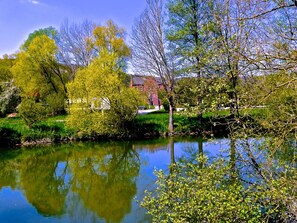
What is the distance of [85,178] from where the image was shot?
12.2 m

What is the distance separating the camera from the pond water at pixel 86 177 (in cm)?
845

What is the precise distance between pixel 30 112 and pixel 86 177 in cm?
1017

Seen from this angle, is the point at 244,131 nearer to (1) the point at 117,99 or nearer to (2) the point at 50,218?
(2) the point at 50,218

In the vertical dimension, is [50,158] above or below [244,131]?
below

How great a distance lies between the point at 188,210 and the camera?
4.89m

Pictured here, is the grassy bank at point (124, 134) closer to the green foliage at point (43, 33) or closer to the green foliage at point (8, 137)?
the green foliage at point (8, 137)

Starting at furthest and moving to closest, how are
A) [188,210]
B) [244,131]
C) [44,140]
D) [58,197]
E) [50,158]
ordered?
[44,140] → [50,158] → [58,197] → [244,131] → [188,210]

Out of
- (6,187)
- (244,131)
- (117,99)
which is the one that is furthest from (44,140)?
(244,131)

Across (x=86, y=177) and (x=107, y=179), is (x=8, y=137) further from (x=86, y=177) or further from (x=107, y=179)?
(x=107, y=179)

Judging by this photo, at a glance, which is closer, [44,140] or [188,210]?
[188,210]

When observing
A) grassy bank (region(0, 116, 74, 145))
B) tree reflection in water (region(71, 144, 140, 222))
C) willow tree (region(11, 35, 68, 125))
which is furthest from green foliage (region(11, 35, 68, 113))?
tree reflection in water (region(71, 144, 140, 222))

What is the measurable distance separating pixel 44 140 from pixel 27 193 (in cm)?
1030

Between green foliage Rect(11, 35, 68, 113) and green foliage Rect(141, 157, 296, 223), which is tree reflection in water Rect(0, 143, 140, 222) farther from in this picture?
green foliage Rect(11, 35, 68, 113)

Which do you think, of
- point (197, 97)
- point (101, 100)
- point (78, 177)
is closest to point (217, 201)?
point (197, 97)
